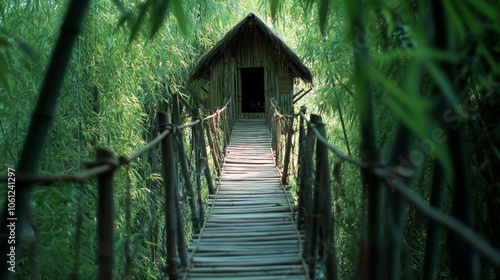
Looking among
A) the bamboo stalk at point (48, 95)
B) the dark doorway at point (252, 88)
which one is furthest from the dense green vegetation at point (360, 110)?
the dark doorway at point (252, 88)

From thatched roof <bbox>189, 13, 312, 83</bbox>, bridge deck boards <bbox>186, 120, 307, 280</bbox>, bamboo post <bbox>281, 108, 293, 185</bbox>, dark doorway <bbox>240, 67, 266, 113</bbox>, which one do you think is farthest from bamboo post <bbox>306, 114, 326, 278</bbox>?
dark doorway <bbox>240, 67, 266, 113</bbox>

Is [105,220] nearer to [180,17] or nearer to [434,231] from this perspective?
[180,17]

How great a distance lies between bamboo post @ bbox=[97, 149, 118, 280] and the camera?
1.21 metres

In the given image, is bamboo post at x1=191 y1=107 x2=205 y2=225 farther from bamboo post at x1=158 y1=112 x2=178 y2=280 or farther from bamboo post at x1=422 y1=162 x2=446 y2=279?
bamboo post at x1=422 y1=162 x2=446 y2=279

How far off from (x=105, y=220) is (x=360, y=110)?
28.7 inches

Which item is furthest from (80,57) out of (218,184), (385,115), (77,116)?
(385,115)

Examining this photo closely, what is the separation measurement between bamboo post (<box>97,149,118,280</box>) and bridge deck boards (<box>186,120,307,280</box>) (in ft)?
3.60

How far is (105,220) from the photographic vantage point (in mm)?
1231

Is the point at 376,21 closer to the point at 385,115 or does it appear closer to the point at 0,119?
the point at 385,115

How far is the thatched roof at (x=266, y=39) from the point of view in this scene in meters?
7.62

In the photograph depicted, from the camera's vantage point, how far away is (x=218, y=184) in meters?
4.26

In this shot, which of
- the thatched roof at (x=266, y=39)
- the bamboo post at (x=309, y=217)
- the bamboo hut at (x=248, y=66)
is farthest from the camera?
the bamboo hut at (x=248, y=66)

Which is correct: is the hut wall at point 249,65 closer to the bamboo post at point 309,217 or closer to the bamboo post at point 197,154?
the bamboo post at point 197,154

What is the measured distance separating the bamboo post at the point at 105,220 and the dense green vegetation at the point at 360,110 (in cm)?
16
